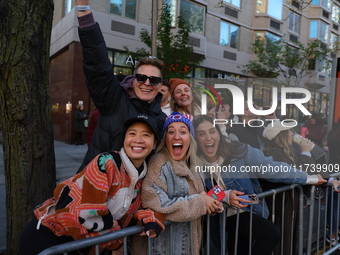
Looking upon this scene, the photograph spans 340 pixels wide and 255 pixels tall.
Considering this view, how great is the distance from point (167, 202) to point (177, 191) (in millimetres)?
152

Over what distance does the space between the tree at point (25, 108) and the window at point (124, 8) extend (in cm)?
1153

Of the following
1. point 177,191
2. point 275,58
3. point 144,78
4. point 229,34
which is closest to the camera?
point 177,191

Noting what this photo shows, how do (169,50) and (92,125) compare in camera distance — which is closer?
(92,125)

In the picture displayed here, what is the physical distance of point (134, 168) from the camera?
6.58 feet

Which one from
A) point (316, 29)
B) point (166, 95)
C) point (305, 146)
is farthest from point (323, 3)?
point (166, 95)

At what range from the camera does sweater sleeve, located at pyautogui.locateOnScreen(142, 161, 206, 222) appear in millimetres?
2014

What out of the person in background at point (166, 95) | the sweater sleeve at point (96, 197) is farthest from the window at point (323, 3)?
the sweater sleeve at point (96, 197)

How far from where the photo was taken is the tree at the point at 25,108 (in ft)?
8.22

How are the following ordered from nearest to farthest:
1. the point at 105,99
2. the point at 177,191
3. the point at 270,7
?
the point at 177,191 < the point at 105,99 < the point at 270,7

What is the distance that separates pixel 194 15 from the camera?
51.3 ft

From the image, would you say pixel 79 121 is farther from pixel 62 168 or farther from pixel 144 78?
pixel 144 78

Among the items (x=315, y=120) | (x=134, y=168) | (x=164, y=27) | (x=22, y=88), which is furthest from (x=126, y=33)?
(x=134, y=168)

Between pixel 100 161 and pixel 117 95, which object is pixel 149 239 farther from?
pixel 117 95

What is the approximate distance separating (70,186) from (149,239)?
25.7 inches
